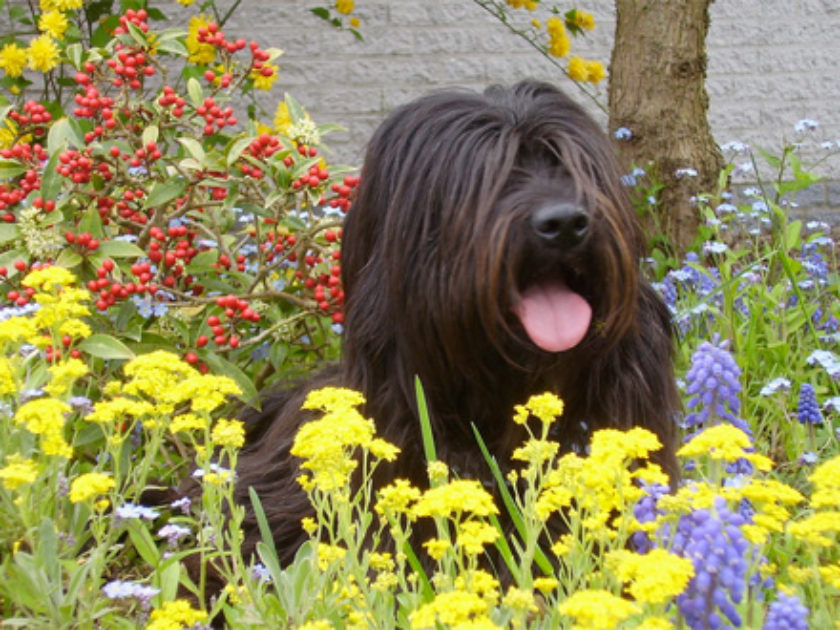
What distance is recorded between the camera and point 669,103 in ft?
14.1

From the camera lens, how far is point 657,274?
3.90 m

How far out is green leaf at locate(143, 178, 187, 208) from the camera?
9.39ft

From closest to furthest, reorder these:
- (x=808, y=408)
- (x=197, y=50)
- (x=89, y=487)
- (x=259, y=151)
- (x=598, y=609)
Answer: (x=598, y=609), (x=89, y=487), (x=808, y=408), (x=259, y=151), (x=197, y=50)

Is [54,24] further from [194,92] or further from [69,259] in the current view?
[69,259]

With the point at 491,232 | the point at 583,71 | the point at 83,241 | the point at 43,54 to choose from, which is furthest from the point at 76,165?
the point at 583,71

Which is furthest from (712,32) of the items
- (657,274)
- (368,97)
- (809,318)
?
(809,318)

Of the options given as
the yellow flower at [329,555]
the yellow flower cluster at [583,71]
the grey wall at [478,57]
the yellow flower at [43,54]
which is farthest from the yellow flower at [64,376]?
the grey wall at [478,57]

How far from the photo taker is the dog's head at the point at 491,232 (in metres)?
2.12

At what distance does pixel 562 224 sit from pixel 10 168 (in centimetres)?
150

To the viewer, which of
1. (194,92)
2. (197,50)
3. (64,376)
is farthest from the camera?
(197,50)

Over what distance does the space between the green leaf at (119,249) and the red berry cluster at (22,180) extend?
24 centimetres

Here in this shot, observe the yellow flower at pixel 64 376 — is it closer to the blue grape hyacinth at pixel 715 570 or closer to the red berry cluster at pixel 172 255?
the blue grape hyacinth at pixel 715 570

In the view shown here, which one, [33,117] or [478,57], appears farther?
[478,57]

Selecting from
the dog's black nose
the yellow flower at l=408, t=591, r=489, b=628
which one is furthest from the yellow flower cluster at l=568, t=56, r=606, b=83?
the yellow flower at l=408, t=591, r=489, b=628
